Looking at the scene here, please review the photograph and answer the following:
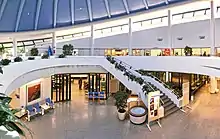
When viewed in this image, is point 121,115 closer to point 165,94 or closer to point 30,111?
point 165,94

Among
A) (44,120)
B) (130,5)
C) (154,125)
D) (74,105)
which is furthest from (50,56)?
(154,125)

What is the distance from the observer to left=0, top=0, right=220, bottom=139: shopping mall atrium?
17375mm

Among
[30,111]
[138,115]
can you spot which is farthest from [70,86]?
[138,115]

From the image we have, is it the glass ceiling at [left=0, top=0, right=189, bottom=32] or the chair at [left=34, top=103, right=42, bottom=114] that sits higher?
the glass ceiling at [left=0, top=0, right=189, bottom=32]

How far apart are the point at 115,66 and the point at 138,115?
621 centimetres

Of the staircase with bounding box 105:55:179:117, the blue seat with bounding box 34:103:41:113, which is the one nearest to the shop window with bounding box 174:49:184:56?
the staircase with bounding box 105:55:179:117

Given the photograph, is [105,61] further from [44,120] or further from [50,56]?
[44,120]

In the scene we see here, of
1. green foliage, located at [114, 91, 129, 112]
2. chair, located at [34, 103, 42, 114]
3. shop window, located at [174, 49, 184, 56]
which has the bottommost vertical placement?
Answer: chair, located at [34, 103, 42, 114]

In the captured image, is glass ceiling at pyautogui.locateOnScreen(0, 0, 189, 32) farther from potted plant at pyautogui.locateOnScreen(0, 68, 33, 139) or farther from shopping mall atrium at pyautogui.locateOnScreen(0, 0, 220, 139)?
potted plant at pyautogui.locateOnScreen(0, 68, 33, 139)

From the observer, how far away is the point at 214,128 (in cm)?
1684

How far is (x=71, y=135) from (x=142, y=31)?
14.8m

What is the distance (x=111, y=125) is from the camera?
17.7 meters

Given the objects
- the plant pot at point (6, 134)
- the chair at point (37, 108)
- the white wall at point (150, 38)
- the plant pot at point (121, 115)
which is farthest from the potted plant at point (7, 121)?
the white wall at point (150, 38)

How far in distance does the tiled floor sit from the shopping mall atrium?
55 mm
